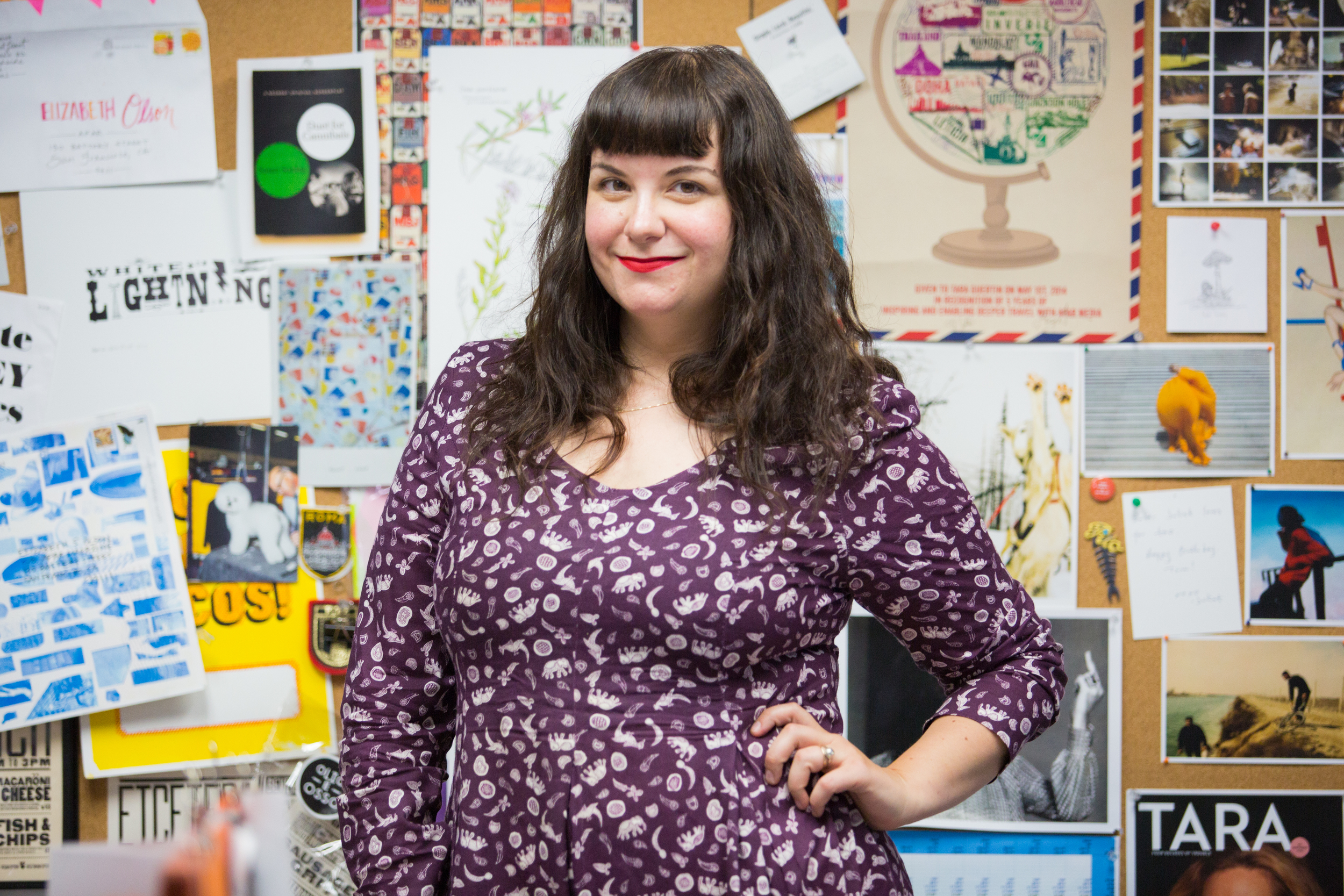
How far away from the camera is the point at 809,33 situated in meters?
1.44

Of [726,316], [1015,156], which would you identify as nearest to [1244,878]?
[1015,156]

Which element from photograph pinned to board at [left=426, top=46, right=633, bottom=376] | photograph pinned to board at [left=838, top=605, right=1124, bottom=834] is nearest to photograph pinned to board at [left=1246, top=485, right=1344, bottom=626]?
photograph pinned to board at [left=838, top=605, right=1124, bottom=834]

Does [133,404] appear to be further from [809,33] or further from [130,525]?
[809,33]

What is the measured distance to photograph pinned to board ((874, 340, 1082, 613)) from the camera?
1452 mm

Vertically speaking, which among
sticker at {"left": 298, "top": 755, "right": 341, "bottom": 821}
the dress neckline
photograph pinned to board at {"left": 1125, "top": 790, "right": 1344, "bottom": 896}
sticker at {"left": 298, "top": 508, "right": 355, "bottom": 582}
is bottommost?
photograph pinned to board at {"left": 1125, "top": 790, "right": 1344, "bottom": 896}

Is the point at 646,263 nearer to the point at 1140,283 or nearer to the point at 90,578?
the point at 1140,283

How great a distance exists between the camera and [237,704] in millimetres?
1452

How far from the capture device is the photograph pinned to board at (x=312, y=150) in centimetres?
145

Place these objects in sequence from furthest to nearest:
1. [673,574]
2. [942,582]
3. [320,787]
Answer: [320,787]
[942,582]
[673,574]

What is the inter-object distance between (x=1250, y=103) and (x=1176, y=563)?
711mm

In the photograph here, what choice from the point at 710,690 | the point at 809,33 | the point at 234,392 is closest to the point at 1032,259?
the point at 809,33

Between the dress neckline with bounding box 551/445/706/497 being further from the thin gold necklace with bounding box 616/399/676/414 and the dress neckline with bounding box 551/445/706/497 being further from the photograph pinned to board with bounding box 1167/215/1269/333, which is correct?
the photograph pinned to board with bounding box 1167/215/1269/333

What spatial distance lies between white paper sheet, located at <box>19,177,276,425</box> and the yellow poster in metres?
0.21

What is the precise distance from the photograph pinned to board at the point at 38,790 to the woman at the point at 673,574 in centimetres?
91
